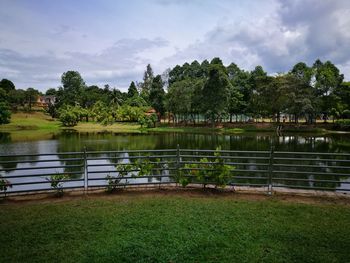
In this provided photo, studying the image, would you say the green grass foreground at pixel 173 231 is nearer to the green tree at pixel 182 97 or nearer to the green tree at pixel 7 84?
the green tree at pixel 182 97

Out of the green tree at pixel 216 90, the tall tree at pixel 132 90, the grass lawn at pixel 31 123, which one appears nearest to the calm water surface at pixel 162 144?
the green tree at pixel 216 90

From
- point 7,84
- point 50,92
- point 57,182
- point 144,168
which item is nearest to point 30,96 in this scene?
point 7,84

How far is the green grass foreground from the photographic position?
5219 millimetres

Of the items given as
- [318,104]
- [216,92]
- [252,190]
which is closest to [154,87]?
[216,92]

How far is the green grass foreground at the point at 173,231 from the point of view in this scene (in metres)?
5.22

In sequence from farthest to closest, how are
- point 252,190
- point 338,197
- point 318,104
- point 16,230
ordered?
1. point 318,104
2. point 252,190
3. point 338,197
4. point 16,230

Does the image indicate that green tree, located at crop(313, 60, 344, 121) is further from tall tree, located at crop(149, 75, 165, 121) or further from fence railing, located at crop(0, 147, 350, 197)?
fence railing, located at crop(0, 147, 350, 197)

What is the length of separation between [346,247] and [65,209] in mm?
6187

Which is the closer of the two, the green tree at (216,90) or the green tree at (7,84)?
the green tree at (216,90)

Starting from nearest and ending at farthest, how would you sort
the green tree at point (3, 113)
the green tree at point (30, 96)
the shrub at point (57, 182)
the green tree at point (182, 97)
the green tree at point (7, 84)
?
the shrub at point (57, 182) → the green tree at point (182, 97) → the green tree at point (3, 113) → the green tree at point (30, 96) → the green tree at point (7, 84)

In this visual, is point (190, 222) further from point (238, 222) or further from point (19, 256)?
point (19, 256)

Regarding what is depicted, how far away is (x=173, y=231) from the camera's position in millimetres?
6152

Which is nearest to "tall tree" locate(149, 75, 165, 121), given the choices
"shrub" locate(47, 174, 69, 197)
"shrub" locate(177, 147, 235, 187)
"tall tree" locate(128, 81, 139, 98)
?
"tall tree" locate(128, 81, 139, 98)

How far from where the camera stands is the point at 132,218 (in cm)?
689
